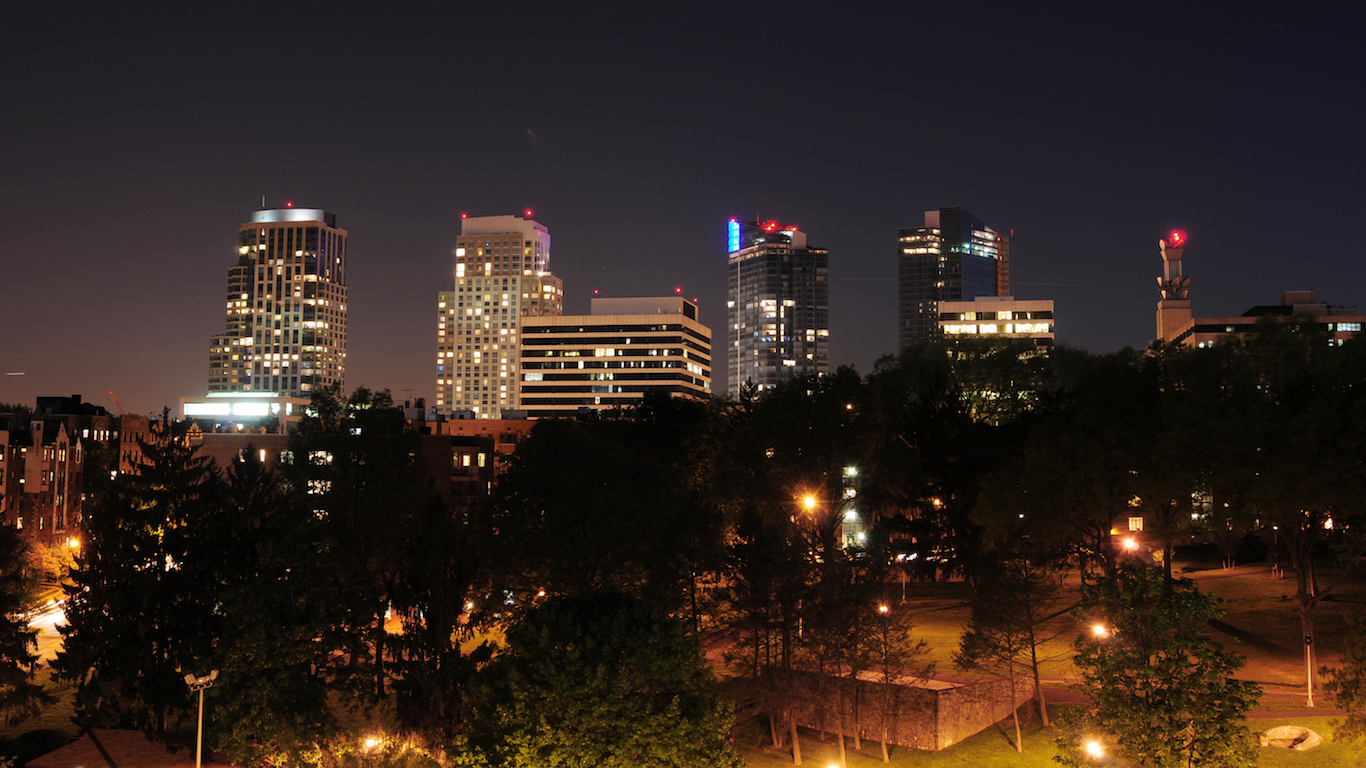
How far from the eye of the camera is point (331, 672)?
44500 mm

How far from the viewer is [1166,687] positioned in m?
32.5

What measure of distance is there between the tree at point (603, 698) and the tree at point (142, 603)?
2014 cm

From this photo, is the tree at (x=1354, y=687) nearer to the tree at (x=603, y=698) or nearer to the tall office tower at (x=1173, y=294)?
the tree at (x=603, y=698)

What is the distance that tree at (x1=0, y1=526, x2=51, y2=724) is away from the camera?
48.7 meters

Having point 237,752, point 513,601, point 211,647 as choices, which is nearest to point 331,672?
point 237,752

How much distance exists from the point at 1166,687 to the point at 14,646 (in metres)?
49.1

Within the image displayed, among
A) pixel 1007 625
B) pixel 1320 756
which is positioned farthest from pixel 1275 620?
pixel 1007 625

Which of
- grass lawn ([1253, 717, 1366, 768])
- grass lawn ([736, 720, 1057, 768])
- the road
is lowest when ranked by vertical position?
grass lawn ([736, 720, 1057, 768])

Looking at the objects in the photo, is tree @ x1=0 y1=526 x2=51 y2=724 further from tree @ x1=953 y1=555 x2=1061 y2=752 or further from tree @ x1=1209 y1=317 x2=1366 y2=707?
tree @ x1=1209 y1=317 x2=1366 y2=707

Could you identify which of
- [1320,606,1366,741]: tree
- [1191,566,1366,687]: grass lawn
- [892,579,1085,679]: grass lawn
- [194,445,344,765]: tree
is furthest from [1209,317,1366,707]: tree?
[194,445,344,765]: tree

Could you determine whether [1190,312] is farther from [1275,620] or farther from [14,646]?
[14,646]

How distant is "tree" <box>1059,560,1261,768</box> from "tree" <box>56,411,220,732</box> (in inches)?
1496

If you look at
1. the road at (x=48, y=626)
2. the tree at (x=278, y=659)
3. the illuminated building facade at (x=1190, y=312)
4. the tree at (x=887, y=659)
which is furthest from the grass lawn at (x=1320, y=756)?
the illuminated building facade at (x=1190, y=312)

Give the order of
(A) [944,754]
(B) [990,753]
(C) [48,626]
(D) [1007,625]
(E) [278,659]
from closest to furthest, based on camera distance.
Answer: (E) [278,659] → (B) [990,753] → (A) [944,754] → (D) [1007,625] → (C) [48,626]
